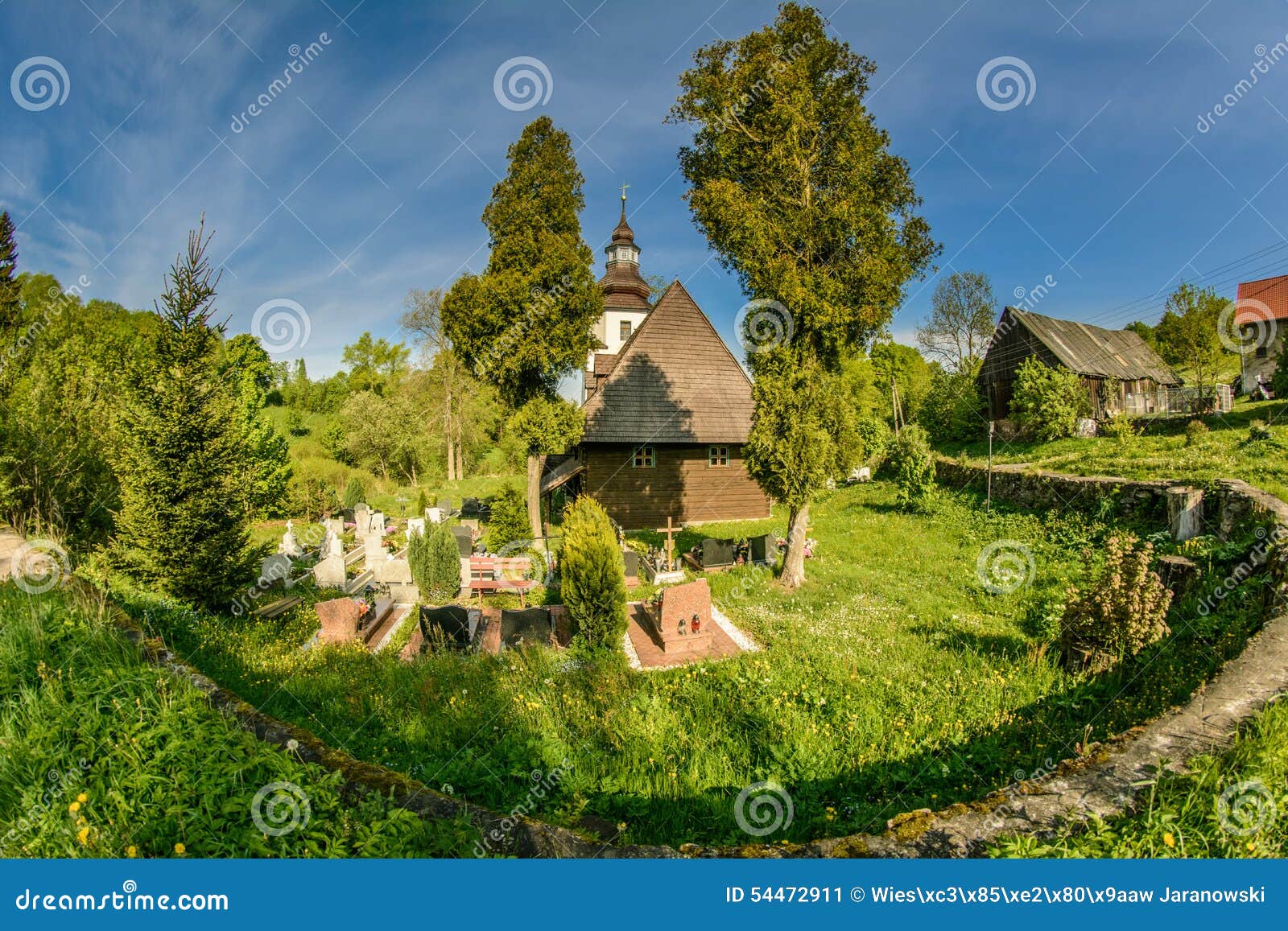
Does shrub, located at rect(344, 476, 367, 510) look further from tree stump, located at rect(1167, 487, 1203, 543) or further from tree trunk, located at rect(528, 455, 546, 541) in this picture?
tree stump, located at rect(1167, 487, 1203, 543)

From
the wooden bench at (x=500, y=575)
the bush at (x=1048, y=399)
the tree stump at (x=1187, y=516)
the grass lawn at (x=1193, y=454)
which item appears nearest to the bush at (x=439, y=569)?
the wooden bench at (x=500, y=575)

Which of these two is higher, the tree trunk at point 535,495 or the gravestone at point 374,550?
the tree trunk at point 535,495

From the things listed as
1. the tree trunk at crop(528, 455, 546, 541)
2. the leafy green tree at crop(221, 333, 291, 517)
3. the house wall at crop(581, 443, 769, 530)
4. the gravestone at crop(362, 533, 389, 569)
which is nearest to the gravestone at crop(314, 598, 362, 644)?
the gravestone at crop(362, 533, 389, 569)

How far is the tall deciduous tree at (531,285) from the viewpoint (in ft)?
53.7

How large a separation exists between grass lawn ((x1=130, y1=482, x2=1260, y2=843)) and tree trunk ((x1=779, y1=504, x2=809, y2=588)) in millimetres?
2333

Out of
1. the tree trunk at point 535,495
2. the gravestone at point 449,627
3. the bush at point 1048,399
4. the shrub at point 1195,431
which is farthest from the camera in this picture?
the bush at point 1048,399

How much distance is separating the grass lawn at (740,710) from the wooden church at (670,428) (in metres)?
11.0

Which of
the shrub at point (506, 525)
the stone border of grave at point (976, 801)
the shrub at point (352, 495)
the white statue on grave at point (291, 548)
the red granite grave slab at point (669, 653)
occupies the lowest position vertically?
the red granite grave slab at point (669, 653)

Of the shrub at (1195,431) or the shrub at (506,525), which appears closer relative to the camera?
the shrub at (506,525)

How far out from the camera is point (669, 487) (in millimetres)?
20484

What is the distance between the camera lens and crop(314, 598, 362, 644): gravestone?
9.21m

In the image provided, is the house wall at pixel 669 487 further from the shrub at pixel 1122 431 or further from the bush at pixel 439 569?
the shrub at pixel 1122 431

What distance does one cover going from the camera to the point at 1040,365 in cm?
2412

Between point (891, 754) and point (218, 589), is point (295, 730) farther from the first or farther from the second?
point (218, 589)
